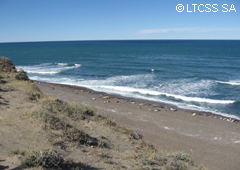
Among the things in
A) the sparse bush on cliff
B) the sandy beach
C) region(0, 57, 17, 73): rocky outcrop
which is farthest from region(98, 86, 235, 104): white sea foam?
the sparse bush on cliff

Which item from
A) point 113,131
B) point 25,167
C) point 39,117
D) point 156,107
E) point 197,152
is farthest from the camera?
point 156,107

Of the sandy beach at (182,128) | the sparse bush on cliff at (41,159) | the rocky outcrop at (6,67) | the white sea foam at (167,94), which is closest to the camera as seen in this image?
the sparse bush on cliff at (41,159)

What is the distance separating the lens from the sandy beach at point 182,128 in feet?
39.7

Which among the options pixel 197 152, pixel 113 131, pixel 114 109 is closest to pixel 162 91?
pixel 114 109

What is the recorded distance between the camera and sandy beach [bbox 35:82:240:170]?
12109mm

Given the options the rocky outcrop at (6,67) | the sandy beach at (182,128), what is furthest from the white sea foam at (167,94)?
the rocky outcrop at (6,67)

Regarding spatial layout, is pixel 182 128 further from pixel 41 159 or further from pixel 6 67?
pixel 6 67

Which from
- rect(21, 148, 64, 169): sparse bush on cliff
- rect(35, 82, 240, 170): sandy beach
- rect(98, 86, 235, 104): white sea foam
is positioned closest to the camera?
rect(21, 148, 64, 169): sparse bush on cliff

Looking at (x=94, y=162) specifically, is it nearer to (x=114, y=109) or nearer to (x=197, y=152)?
(x=197, y=152)

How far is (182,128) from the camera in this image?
15805mm

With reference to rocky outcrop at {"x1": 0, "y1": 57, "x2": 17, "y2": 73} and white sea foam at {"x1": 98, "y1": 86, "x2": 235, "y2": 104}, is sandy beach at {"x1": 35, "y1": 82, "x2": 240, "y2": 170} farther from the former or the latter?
rocky outcrop at {"x1": 0, "y1": 57, "x2": 17, "y2": 73}

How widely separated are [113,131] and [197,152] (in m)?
5.76

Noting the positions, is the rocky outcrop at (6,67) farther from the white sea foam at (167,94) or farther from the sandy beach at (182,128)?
the white sea foam at (167,94)

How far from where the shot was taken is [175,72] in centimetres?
3800
